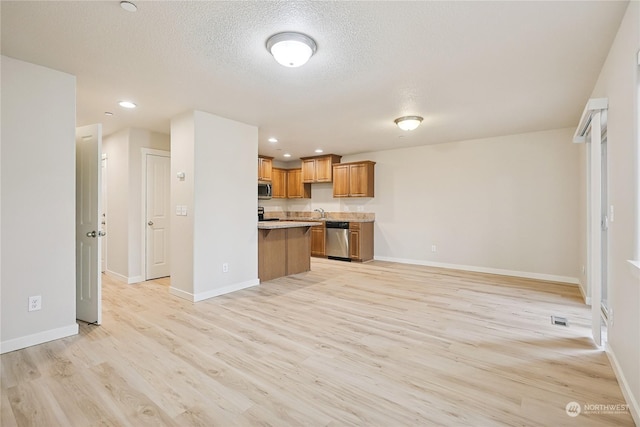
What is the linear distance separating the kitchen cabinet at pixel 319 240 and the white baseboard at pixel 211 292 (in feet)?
9.05

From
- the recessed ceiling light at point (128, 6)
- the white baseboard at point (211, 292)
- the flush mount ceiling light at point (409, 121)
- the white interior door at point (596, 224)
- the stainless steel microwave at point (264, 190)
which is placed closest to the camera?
the recessed ceiling light at point (128, 6)

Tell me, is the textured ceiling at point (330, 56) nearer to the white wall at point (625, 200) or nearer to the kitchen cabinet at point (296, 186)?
the white wall at point (625, 200)

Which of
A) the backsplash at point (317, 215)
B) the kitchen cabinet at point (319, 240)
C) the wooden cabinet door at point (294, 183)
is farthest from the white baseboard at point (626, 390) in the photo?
the wooden cabinet door at point (294, 183)

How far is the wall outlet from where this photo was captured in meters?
2.64

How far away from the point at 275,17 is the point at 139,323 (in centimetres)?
316

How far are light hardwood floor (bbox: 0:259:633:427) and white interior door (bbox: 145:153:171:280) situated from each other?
1.39m

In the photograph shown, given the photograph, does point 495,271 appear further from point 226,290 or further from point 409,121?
point 226,290

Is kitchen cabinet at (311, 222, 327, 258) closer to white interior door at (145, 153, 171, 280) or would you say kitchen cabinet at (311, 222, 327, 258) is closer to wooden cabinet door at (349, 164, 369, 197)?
wooden cabinet door at (349, 164, 369, 197)

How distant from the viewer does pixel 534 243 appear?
5160mm

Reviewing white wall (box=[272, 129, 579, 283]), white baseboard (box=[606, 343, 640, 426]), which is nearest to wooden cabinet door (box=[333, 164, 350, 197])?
white wall (box=[272, 129, 579, 283])

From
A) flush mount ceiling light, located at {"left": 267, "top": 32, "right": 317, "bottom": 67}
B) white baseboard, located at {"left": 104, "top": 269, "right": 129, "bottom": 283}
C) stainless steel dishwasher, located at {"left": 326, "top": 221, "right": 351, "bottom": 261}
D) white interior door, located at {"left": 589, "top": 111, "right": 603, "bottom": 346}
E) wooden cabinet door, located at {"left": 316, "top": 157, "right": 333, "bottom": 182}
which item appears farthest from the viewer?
wooden cabinet door, located at {"left": 316, "top": 157, "right": 333, "bottom": 182}

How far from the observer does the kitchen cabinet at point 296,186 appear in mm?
8078

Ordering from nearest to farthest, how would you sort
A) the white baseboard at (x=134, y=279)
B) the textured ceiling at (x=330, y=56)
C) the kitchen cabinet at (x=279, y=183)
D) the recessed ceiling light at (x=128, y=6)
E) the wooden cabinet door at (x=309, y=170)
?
the recessed ceiling light at (x=128, y=6)
the textured ceiling at (x=330, y=56)
the white baseboard at (x=134, y=279)
the wooden cabinet door at (x=309, y=170)
the kitchen cabinet at (x=279, y=183)

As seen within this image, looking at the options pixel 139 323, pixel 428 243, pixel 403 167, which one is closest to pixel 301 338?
pixel 139 323
